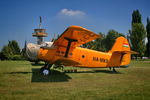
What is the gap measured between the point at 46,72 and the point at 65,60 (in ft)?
6.35

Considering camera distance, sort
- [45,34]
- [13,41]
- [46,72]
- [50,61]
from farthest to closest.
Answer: [13,41], [45,34], [50,61], [46,72]

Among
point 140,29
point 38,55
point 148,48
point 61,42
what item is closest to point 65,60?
point 61,42

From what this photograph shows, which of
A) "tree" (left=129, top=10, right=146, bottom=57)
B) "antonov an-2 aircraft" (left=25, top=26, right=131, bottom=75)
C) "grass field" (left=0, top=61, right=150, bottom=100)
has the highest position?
"tree" (left=129, top=10, right=146, bottom=57)

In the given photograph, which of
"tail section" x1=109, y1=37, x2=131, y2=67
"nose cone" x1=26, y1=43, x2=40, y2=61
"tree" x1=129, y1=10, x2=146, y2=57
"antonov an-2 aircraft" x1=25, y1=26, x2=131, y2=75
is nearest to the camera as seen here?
"antonov an-2 aircraft" x1=25, y1=26, x2=131, y2=75

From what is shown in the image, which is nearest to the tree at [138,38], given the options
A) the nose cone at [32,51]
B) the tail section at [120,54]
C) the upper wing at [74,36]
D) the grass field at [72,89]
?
the tail section at [120,54]

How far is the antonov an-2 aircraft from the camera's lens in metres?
8.37

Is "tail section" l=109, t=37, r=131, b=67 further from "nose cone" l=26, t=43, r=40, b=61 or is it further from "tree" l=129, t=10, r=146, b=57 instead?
"tree" l=129, t=10, r=146, b=57

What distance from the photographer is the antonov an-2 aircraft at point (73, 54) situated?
329 inches

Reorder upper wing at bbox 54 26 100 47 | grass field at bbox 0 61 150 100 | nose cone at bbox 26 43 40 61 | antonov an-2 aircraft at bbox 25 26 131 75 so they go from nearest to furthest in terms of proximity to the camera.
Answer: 1. grass field at bbox 0 61 150 100
2. upper wing at bbox 54 26 100 47
3. antonov an-2 aircraft at bbox 25 26 131 75
4. nose cone at bbox 26 43 40 61

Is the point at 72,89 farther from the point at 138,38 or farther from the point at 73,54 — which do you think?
the point at 138,38

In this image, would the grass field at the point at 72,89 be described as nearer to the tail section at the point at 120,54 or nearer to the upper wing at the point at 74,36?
the upper wing at the point at 74,36

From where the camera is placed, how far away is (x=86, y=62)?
10.8 m

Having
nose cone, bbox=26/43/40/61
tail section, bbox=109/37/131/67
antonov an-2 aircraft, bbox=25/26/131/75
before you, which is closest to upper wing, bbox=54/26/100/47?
antonov an-2 aircraft, bbox=25/26/131/75

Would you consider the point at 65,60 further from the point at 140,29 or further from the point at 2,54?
the point at 140,29
